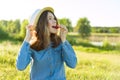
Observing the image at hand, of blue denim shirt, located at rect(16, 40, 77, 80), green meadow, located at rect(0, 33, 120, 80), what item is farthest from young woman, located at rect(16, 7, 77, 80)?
green meadow, located at rect(0, 33, 120, 80)

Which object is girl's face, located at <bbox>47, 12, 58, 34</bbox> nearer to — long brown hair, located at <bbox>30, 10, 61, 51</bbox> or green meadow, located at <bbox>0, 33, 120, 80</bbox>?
long brown hair, located at <bbox>30, 10, 61, 51</bbox>

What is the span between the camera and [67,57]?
287cm

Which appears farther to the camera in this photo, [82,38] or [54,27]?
[82,38]

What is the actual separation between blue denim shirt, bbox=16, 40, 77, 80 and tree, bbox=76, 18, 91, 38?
6046 millimetres

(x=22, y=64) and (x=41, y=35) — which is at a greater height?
(x=41, y=35)

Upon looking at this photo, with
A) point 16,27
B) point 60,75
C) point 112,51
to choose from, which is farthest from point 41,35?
point 16,27

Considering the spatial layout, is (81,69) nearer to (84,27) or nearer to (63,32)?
(63,32)

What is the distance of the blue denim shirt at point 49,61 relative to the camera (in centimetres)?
285

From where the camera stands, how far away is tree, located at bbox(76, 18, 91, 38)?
29.5ft

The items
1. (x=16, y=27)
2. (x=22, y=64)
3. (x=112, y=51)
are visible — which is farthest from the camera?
(x=16, y=27)

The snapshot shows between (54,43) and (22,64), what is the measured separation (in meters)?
0.27

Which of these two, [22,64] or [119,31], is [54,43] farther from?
[119,31]

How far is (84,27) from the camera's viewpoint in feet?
30.0

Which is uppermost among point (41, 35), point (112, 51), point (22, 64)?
point (41, 35)
